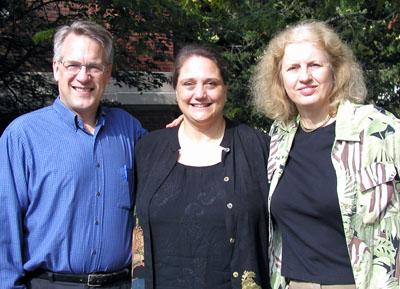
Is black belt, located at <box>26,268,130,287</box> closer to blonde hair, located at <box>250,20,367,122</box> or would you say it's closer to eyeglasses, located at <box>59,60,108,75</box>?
eyeglasses, located at <box>59,60,108,75</box>

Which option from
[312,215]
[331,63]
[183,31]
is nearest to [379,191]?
[312,215]

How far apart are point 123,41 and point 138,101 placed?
4.98m

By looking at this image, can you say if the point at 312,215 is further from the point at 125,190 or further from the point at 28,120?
the point at 28,120

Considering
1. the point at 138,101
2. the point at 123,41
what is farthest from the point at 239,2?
the point at 138,101

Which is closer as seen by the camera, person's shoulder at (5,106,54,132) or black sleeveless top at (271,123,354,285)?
black sleeveless top at (271,123,354,285)

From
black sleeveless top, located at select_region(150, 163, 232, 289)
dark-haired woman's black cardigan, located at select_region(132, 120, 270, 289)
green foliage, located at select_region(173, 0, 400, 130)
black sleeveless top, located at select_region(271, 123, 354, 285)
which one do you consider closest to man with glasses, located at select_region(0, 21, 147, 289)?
dark-haired woman's black cardigan, located at select_region(132, 120, 270, 289)

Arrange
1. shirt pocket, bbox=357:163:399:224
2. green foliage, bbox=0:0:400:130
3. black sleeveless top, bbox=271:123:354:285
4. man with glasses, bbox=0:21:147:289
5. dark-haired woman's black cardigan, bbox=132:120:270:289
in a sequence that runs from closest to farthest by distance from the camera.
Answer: shirt pocket, bbox=357:163:399:224, black sleeveless top, bbox=271:123:354:285, man with glasses, bbox=0:21:147:289, dark-haired woman's black cardigan, bbox=132:120:270:289, green foliage, bbox=0:0:400:130

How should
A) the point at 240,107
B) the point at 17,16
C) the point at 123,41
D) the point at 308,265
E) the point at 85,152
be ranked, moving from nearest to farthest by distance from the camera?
the point at 308,265 < the point at 85,152 < the point at 123,41 < the point at 17,16 < the point at 240,107

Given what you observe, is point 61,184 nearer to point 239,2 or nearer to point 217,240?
point 217,240

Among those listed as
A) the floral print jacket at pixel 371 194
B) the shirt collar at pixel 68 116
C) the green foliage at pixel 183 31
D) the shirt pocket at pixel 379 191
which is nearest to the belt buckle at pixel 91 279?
the shirt collar at pixel 68 116

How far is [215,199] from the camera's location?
2.86 m

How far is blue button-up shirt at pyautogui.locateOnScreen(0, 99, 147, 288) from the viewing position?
2.68 meters

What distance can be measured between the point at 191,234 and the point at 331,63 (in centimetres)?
133

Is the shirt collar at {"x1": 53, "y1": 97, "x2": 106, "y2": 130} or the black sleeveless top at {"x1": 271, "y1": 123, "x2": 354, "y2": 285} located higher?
the shirt collar at {"x1": 53, "y1": 97, "x2": 106, "y2": 130}
